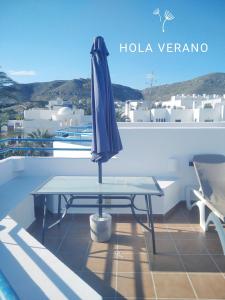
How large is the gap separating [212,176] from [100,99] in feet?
6.61

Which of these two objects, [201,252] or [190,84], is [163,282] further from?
[190,84]

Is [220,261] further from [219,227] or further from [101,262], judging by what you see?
[101,262]

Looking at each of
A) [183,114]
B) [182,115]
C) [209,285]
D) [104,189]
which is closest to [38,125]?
[182,115]

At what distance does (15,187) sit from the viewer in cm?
373

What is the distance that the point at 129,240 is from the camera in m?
3.13

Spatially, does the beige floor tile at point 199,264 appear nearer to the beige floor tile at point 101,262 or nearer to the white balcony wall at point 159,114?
A: the beige floor tile at point 101,262

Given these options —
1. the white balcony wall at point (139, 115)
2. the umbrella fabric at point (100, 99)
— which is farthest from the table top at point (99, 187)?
the white balcony wall at point (139, 115)

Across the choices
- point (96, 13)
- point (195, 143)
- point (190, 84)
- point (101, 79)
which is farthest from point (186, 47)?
point (190, 84)

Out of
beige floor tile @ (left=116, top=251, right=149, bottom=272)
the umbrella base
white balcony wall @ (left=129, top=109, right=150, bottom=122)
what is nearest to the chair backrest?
beige floor tile @ (left=116, top=251, right=149, bottom=272)

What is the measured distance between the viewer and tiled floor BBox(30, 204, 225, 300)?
2209mm

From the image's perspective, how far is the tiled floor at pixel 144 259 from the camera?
2209 millimetres

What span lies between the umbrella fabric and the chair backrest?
1473 mm

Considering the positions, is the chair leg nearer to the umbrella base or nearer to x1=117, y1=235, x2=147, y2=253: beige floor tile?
x1=117, y1=235, x2=147, y2=253: beige floor tile

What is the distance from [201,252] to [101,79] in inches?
81.5
